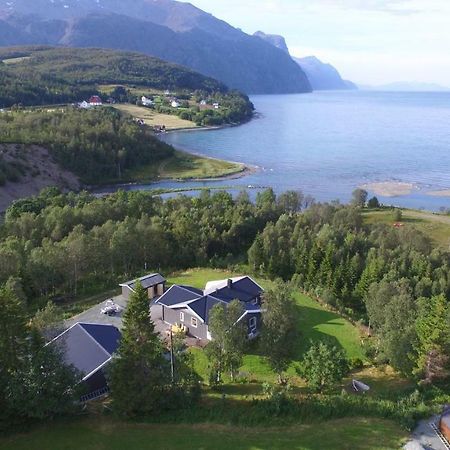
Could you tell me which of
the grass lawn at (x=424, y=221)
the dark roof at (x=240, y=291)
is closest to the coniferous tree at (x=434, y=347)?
the dark roof at (x=240, y=291)

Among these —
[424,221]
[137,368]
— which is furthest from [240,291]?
[424,221]

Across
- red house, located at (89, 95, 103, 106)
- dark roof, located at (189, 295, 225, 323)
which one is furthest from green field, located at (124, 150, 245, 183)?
dark roof, located at (189, 295, 225, 323)

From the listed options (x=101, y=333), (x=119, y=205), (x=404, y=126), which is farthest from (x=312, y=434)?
(x=404, y=126)

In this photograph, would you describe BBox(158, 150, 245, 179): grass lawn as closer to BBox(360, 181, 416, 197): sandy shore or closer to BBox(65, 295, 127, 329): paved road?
BBox(360, 181, 416, 197): sandy shore

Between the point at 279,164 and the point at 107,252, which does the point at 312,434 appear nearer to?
the point at 107,252

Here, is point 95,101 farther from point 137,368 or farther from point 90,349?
point 137,368
